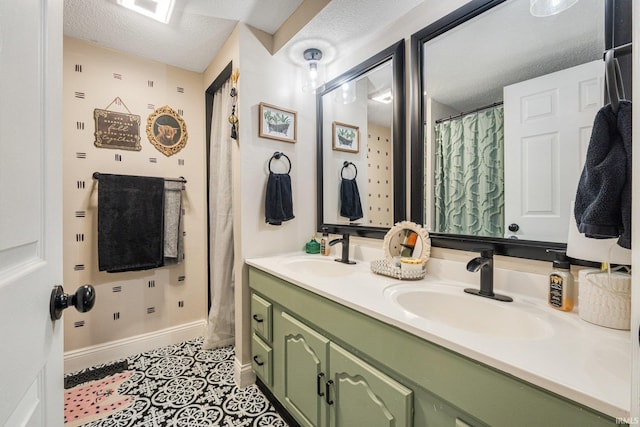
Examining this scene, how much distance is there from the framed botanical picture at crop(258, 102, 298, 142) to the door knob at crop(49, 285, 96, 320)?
4.43 ft

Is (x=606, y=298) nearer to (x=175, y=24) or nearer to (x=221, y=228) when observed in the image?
(x=221, y=228)

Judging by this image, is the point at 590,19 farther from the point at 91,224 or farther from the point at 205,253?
the point at 91,224

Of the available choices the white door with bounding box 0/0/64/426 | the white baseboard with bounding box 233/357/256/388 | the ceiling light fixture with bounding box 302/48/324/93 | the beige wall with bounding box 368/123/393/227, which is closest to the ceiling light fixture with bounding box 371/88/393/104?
the beige wall with bounding box 368/123/393/227

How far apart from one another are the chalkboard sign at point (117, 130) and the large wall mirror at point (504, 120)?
200 cm

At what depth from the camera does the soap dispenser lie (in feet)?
2.77

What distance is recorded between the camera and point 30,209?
46 cm

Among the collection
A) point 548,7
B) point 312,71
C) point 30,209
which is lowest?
point 30,209

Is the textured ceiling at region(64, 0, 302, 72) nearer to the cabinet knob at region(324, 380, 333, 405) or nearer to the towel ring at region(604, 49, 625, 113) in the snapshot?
the towel ring at region(604, 49, 625, 113)

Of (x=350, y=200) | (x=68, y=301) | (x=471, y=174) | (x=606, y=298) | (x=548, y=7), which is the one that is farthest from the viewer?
(x=350, y=200)

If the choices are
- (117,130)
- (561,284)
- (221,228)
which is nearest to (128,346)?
(221,228)

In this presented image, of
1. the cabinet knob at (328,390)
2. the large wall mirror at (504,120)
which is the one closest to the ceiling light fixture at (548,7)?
the large wall mirror at (504,120)

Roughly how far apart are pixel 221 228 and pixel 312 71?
1.31 metres

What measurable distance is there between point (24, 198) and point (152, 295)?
2.02 meters

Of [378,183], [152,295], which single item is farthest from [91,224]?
[378,183]
